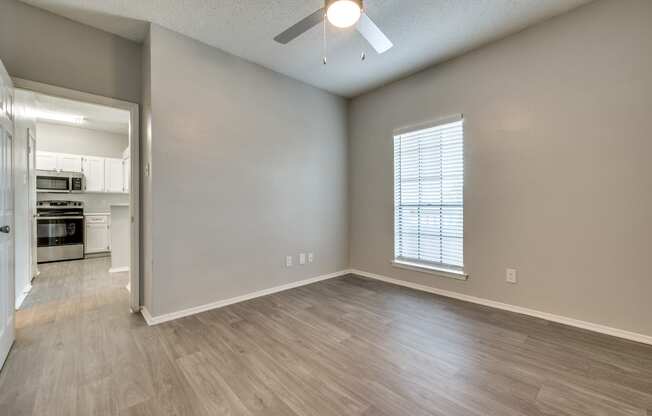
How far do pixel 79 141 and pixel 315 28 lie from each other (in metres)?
6.20

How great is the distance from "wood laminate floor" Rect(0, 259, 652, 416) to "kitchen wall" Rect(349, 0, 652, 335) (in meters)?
0.42

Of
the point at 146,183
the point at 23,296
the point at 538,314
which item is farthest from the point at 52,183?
the point at 538,314

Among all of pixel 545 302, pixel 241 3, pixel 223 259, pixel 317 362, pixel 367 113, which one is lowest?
pixel 317 362

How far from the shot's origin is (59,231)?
5301 mm

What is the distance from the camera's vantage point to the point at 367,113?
4242 millimetres

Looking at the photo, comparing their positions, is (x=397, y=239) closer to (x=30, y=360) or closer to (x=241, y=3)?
(x=241, y=3)

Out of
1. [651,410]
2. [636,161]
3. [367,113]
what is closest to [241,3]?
[367,113]

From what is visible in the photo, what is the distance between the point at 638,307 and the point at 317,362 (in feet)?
8.54

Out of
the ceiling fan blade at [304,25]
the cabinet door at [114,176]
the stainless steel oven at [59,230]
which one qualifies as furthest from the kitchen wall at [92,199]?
the ceiling fan blade at [304,25]

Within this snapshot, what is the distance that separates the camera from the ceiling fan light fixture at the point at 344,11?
5.40ft

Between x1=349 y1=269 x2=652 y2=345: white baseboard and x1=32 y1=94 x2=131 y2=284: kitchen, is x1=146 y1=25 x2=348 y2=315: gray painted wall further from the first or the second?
x1=32 y1=94 x2=131 y2=284: kitchen

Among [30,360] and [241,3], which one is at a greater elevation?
[241,3]

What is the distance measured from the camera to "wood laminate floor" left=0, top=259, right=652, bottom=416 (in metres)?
1.53

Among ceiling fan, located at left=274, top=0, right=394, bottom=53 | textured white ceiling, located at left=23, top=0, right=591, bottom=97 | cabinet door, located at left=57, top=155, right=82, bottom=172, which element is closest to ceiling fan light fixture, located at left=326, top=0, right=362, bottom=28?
ceiling fan, located at left=274, top=0, right=394, bottom=53
